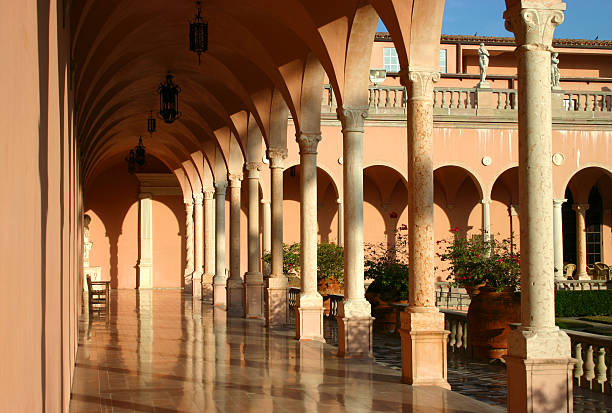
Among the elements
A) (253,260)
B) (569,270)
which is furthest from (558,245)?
(253,260)

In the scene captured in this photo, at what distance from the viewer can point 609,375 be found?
8.17 meters

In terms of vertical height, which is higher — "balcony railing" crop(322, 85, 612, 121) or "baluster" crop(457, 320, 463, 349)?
"balcony railing" crop(322, 85, 612, 121)

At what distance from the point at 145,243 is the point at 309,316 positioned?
19.6m

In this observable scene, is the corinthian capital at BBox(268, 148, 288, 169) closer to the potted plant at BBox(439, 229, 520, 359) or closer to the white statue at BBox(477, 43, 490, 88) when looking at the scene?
the potted plant at BBox(439, 229, 520, 359)

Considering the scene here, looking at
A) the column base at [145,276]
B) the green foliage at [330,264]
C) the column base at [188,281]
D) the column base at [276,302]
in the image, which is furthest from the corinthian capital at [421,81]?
the column base at [145,276]

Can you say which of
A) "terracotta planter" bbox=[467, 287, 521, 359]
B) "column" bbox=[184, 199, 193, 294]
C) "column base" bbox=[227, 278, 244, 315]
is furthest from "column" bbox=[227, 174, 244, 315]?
"column" bbox=[184, 199, 193, 294]

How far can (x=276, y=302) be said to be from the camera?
1558 centimetres

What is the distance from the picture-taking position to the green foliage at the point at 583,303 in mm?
17109

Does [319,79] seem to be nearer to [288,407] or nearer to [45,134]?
[288,407]

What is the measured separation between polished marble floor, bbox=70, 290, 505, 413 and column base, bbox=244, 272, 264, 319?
8.31 ft

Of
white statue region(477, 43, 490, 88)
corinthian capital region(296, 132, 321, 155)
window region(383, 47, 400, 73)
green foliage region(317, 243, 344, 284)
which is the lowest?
green foliage region(317, 243, 344, 284)

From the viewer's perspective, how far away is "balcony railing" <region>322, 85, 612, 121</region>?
23.2 meters

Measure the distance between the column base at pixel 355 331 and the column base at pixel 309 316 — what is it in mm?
2170

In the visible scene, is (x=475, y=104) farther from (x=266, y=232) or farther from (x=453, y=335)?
(x=453, y=335)
